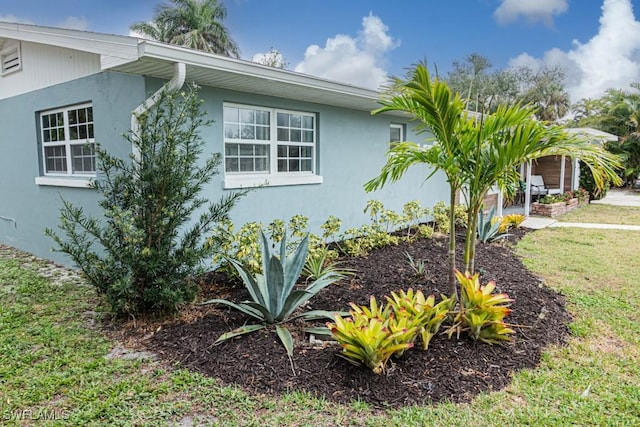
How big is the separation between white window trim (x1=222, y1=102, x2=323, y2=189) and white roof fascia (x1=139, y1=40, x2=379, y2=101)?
93 centimetres

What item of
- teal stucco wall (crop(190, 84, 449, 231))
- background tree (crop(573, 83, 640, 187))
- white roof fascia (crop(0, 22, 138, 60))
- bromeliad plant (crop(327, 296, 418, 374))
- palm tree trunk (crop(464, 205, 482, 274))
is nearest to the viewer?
bromeliad plant (crop(327, 296, 418, 374))

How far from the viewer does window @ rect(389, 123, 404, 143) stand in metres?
9.51

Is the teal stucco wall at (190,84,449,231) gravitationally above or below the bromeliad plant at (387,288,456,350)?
above

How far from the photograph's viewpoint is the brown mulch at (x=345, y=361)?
3.10 m

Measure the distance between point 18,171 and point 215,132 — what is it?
13.9ft

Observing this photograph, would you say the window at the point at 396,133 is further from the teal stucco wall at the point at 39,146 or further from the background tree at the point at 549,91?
the background tree at the point at 549,91

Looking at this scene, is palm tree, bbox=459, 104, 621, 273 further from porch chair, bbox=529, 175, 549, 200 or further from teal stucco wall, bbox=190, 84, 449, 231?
porch chair, bbox=529, 175, 549, 200

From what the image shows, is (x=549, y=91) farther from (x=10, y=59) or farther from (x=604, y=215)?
(x=10, y=59)

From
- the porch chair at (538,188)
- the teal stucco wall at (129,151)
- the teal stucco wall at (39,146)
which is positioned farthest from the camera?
the porch chair at (538,188)

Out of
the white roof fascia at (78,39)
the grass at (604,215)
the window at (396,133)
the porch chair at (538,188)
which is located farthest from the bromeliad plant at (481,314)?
the porch chair at (538,188)

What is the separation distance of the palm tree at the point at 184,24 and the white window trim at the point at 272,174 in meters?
22.5

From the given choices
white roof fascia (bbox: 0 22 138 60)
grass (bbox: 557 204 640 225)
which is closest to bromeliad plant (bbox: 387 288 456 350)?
white roof fascia (bbox: 0 22 138 60)

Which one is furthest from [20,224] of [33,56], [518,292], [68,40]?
[518,292]

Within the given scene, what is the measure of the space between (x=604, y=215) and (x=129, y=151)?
1282cm
